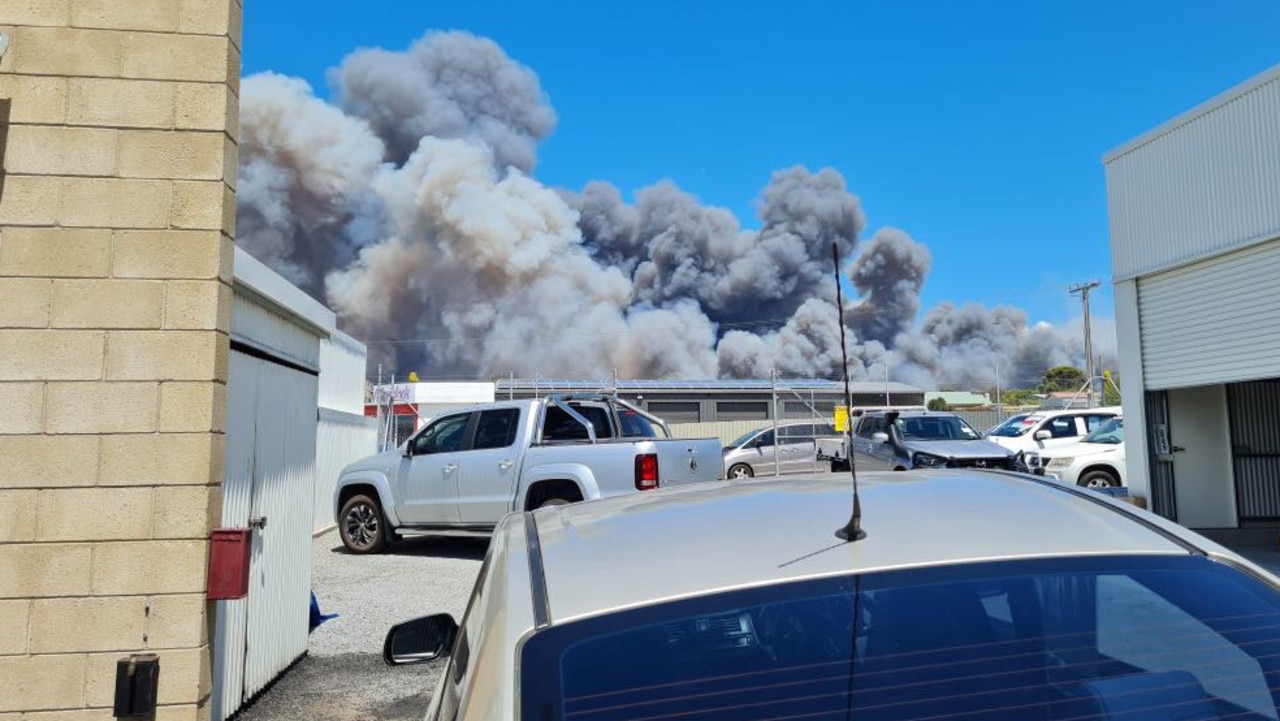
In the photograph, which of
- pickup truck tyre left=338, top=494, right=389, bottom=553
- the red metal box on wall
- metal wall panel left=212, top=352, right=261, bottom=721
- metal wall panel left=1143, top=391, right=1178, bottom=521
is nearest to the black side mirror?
the red metal box on wall

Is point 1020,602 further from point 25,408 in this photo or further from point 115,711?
point 25,408

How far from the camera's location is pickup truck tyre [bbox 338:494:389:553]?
36.2 feet

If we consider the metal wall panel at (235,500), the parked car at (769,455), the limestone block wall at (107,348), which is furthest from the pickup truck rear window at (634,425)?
the parked car at (769,455)

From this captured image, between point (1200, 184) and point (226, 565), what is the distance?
11881mm

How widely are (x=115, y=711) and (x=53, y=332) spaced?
4.89 ft

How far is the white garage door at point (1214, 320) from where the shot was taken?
10258 millimetres

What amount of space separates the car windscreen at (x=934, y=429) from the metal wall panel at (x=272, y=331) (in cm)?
1126

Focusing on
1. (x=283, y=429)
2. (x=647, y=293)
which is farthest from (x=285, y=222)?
(x=283, y=429)

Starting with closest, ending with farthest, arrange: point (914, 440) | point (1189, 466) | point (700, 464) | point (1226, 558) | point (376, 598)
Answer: point (1226, 558)
point (376, 598)
point (700, 464)
point (1189, 466)
point (914, 440)

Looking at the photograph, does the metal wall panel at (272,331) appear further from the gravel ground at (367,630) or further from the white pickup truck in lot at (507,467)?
the white pickup truck in lot at (507,467)

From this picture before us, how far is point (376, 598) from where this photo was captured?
8.14 metres

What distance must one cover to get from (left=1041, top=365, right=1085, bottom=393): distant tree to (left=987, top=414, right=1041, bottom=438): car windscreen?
66216 millimetres

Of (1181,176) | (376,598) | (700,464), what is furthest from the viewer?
(1181,176)

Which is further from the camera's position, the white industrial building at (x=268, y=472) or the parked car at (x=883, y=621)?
the white industrial building at (x=268, y=472)
